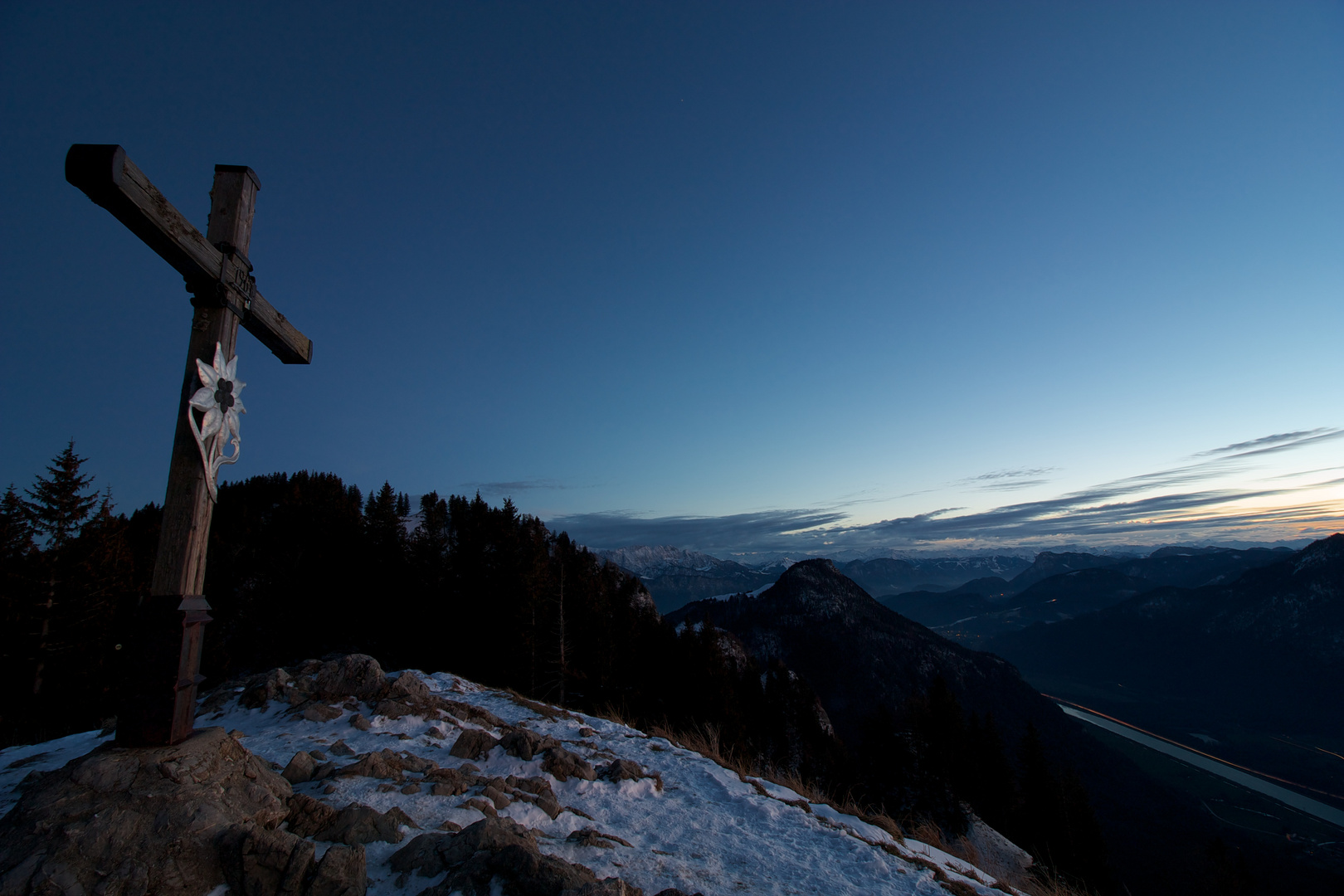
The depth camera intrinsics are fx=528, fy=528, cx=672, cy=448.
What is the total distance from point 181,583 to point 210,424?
1.63 metres

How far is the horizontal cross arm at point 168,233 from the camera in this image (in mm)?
4480

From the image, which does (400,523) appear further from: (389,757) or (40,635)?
(389,757)

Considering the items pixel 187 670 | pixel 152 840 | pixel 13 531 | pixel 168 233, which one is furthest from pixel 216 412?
pixel 13 531

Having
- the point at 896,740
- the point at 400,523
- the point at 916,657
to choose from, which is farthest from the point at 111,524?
the point at 916,657

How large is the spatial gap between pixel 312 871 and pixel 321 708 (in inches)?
263

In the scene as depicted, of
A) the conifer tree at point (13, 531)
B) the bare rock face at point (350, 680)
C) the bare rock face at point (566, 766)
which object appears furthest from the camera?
the conifer tree at point (13, 531)

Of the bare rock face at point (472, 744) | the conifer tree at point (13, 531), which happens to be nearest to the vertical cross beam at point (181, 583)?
the bare rock face at point (472, 744)

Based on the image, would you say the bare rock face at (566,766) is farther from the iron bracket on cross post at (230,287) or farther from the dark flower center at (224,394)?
the iron bracket on cross post at (230,287)

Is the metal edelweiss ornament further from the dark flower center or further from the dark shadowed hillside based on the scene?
the dark shadowed hillside

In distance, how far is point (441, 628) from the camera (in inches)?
1634

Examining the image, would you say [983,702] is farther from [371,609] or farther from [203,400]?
[203,400]

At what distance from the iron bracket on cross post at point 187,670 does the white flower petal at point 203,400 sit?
1.94 metres

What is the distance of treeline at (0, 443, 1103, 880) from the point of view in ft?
81.9

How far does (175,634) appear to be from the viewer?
521 cm
